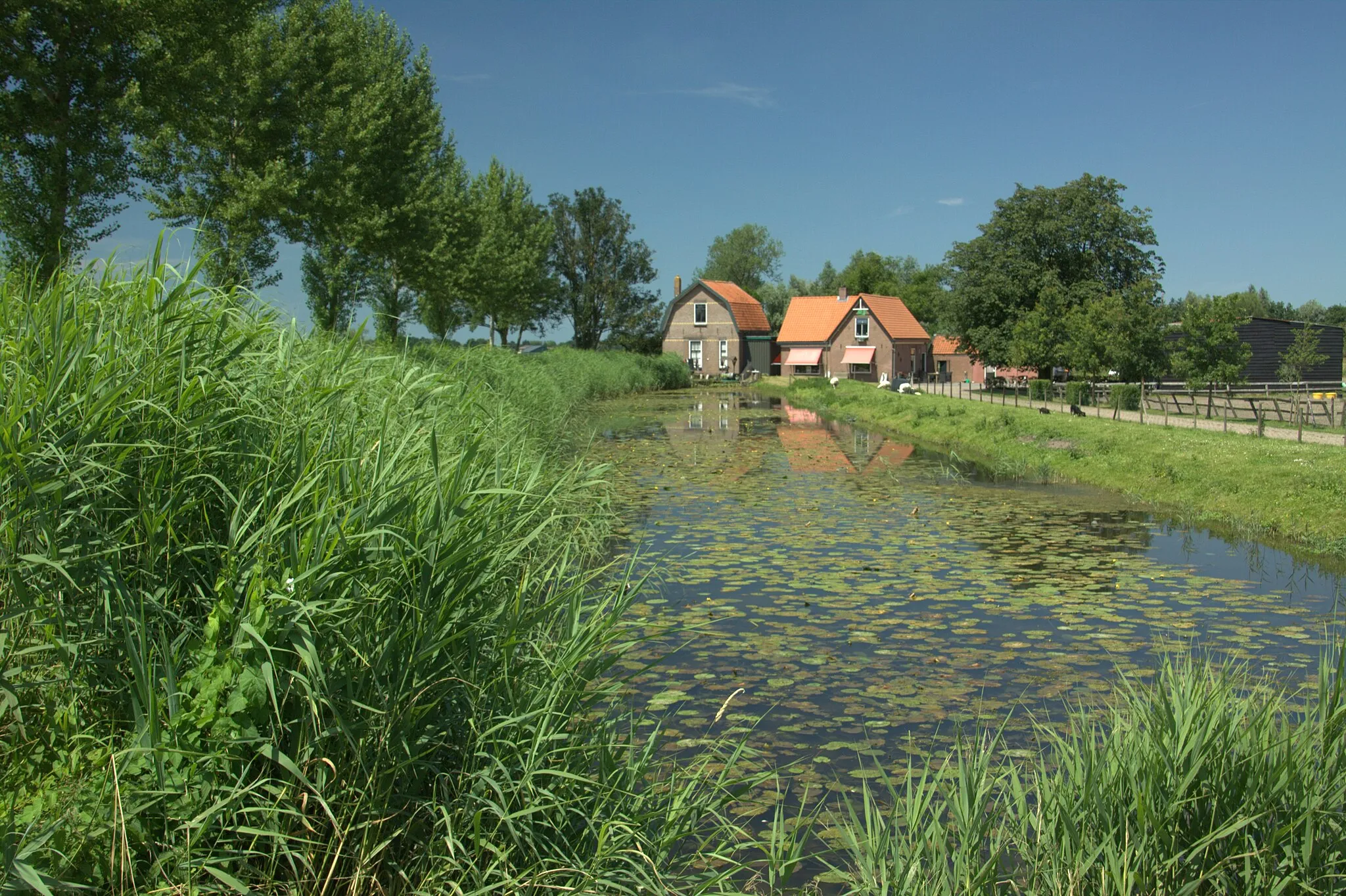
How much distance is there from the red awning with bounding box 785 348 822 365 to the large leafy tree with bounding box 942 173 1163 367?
18.6 metres

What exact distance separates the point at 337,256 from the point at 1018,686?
2271cm

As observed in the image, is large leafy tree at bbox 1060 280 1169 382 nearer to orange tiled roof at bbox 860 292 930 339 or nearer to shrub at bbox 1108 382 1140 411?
shrub at bbox 1108 382 1140 411

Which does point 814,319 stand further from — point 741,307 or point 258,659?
point 258,659

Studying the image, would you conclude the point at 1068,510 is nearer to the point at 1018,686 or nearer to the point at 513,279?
the point at 1018,686

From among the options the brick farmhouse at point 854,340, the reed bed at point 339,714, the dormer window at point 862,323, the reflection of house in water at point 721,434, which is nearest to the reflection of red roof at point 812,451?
the reflection of house in water at point 721,434

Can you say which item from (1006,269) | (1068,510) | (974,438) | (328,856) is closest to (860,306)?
(1006,269)

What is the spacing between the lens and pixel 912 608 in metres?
8.51

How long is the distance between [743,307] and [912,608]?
62076 mm

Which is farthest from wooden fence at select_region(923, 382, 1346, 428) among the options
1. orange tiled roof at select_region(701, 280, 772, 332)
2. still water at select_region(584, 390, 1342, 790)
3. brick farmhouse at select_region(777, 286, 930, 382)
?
orange tiled roof at select_region(701, 280, 772, 332)

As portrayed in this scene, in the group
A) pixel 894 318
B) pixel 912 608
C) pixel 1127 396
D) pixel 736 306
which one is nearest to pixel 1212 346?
pixel 1127 396

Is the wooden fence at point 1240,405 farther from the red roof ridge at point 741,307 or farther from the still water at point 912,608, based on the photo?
the red roof ridge at point 741,307

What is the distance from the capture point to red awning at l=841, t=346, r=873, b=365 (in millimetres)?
62125

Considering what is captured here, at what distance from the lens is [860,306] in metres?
63.4

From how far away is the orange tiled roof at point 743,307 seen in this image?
67.7 meters
